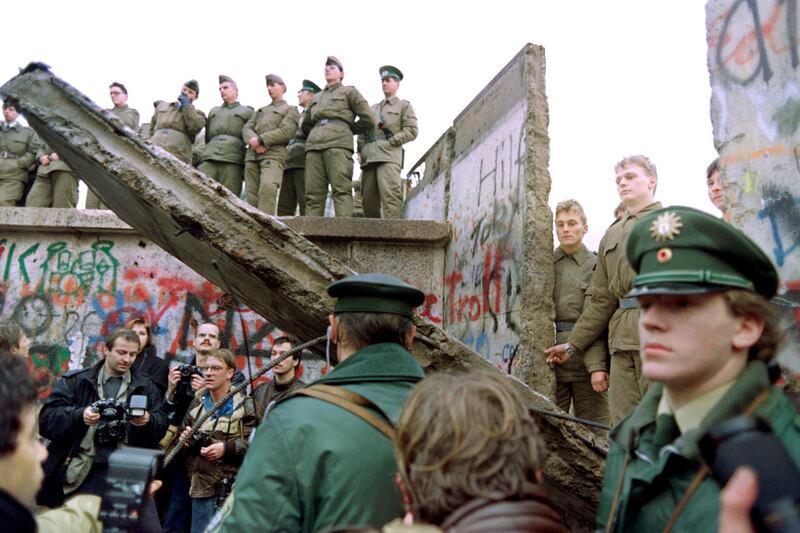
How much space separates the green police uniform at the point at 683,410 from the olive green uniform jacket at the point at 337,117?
21.0ft

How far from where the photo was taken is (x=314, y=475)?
1.78 meters

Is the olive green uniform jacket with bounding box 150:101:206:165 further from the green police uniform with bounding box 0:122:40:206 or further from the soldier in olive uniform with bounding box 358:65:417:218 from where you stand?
the soldier in olive uniform with bounding box 358:65:417:218

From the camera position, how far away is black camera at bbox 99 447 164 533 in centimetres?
139

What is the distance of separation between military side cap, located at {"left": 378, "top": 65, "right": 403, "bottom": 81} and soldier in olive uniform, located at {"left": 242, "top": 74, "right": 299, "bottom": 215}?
1.25 meters

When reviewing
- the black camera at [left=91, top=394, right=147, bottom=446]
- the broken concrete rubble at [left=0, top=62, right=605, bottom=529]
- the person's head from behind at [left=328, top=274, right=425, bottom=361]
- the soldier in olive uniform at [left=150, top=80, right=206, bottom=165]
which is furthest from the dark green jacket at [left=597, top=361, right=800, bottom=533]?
the soldier in olive uniform at [left=150, top=80, right=206, bottom=165]

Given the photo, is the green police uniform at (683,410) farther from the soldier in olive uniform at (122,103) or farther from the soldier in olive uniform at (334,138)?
the soldier in olive uniform at (122,103)

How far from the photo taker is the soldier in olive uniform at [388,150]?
26.8 ft

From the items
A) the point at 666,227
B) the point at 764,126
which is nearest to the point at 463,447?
the point at 666,227

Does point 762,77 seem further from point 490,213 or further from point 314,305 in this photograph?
point 490,213

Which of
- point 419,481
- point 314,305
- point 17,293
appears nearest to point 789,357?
point 314,305

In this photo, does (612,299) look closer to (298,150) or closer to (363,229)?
(363,229)

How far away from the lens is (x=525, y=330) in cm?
504

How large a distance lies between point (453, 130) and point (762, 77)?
4.77 m

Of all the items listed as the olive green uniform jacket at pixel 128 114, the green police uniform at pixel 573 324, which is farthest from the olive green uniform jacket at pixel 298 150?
the green police uniform at pixel 573 324
